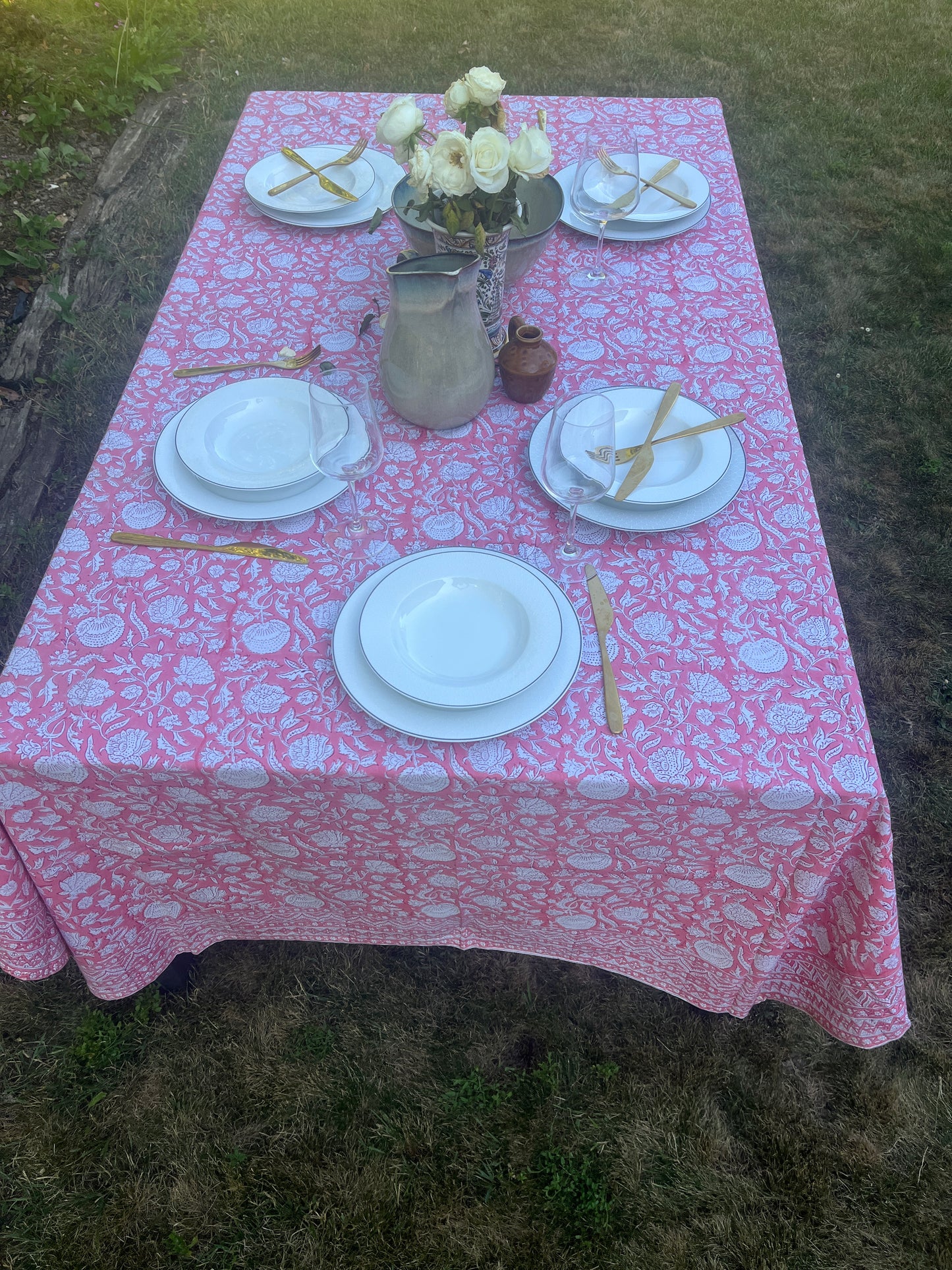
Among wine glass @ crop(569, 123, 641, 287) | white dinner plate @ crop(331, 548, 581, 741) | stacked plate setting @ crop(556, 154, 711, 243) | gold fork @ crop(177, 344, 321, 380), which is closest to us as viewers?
white dinner plate @ crop(331, 548, 581, 741)

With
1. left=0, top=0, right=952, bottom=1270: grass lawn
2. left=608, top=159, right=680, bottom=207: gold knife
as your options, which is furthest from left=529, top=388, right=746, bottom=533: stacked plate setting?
left=0, top=0, right=952, bottom=1270: grass lawn

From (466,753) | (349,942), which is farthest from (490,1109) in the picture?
(466,753)

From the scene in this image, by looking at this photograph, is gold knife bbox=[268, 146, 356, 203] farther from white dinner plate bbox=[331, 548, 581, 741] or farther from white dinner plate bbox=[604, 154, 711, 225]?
white dinner plate bbox=[331, 548, 581, 741]

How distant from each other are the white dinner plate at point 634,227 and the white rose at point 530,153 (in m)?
0.57

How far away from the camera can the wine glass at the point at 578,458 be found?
1182 millimetres

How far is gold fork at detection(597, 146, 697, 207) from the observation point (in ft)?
A: 5.40

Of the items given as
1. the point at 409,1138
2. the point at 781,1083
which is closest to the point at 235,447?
the point at 409,1138

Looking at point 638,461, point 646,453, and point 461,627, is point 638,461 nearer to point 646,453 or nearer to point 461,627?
point 646,453

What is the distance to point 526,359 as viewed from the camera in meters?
1.39

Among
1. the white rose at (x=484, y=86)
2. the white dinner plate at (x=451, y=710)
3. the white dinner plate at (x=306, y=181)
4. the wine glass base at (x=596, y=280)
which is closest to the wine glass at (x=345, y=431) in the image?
the white dinner plate at (x=451, y=710)

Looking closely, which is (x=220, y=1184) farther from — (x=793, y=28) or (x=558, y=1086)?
(x=793, y=28)

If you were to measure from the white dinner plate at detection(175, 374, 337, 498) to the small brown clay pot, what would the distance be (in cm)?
35

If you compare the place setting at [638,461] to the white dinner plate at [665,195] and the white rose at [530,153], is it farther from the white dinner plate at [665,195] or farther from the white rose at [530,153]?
the white dinner plate at [665,195]

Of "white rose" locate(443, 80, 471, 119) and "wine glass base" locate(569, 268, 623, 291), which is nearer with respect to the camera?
"white rose" locate(443, 80, 471, 119)
